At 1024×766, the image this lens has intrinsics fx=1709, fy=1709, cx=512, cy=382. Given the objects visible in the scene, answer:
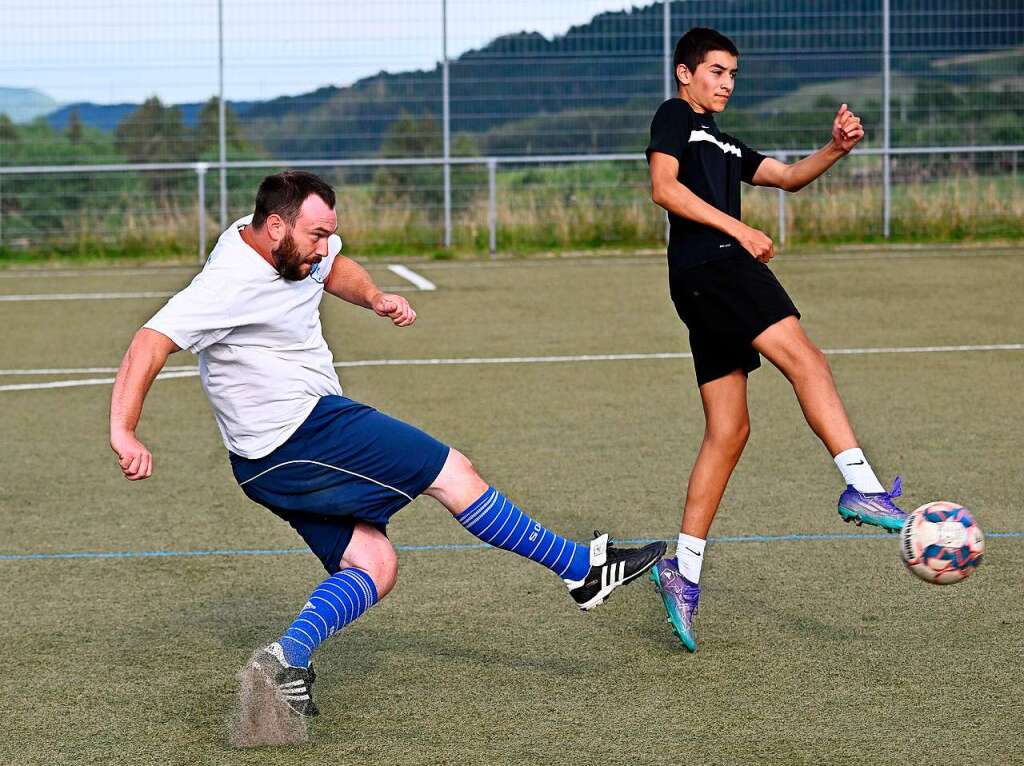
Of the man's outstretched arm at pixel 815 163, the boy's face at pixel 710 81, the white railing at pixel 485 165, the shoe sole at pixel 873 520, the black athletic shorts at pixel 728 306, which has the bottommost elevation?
the shoe sole at pixel 873 520

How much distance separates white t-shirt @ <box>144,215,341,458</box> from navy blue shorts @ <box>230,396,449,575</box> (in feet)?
0.15

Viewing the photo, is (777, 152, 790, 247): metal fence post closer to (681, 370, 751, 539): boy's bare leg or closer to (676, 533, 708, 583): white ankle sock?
(681, 370, 751, 539): boy's bare leg

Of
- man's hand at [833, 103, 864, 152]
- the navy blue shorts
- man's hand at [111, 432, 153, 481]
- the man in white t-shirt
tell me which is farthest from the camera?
man's hand at [833, 103, 864, 152]

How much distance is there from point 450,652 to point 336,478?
90 cm

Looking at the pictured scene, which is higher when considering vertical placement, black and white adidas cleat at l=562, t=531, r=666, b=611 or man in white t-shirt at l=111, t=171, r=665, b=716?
man in white t-shirt at l=111, t=171, r=665, b=716

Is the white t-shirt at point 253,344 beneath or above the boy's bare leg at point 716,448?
above

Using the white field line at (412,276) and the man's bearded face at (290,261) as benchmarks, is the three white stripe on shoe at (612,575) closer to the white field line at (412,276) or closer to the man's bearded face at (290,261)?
the man's bearded face at (290,261)

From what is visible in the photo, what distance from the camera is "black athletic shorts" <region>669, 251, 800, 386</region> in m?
5.18

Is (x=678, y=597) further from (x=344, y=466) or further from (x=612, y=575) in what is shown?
(x=344, y=466)

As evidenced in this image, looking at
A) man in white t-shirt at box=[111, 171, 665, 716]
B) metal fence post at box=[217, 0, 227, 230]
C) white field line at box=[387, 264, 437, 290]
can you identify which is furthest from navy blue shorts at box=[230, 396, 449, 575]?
metal fence post at box=[217, 0, 227, 230]

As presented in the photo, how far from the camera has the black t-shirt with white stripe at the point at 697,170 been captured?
5.25 metres

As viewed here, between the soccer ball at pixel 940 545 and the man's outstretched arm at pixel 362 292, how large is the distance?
1.55m

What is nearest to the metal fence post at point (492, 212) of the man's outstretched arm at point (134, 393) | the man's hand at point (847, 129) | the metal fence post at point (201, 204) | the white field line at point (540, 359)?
the metal fence post at point (201, 204)

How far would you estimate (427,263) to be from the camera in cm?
2039
